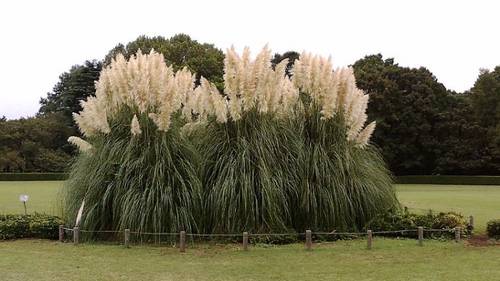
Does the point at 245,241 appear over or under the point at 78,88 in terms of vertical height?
under

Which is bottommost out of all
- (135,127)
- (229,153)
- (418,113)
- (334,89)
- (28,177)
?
(229,153)

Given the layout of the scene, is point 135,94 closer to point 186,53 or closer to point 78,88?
point 186,53

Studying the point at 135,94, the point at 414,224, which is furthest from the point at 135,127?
the point at 414,224

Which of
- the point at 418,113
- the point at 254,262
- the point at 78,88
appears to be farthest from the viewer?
the point at 78,88

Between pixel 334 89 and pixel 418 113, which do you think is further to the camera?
pixel 418 113

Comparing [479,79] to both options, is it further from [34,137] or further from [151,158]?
[151,158]

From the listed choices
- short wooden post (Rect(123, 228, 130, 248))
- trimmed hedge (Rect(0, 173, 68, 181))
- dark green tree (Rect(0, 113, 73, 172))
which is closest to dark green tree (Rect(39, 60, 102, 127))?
dark green tree (Rect(0, 113, 73, 172))

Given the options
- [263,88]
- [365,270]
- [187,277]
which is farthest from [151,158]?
[365,270]

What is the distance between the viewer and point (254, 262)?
7.82 metres

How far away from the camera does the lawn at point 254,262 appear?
6871 mm

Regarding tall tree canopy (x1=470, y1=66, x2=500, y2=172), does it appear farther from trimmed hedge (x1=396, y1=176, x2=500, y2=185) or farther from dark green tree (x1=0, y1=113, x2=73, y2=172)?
dark green tree (x1=0, y1=113, x2=73, y2=172)

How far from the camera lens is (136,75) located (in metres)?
10.1

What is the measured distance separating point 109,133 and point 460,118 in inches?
1548

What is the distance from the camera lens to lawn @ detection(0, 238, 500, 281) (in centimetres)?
687
